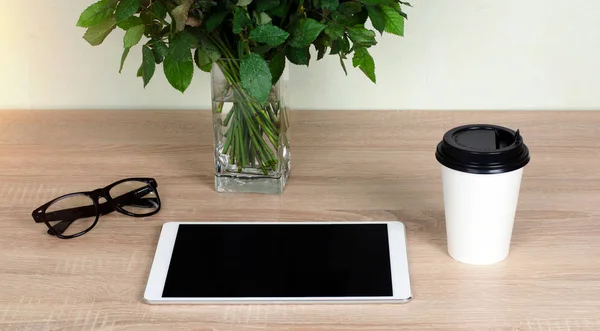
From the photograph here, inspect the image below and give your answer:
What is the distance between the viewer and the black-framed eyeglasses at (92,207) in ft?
3.82

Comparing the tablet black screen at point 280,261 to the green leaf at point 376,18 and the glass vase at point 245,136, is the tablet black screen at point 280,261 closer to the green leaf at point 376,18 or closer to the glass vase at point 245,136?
the glass vase at point 245,136

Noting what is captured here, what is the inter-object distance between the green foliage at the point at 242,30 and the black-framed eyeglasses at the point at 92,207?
0.19 m

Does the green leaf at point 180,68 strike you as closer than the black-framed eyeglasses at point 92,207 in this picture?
Yes

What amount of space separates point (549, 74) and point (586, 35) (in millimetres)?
89

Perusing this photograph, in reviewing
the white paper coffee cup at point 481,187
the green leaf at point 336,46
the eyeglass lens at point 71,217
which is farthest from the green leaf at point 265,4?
the eyeglass lens at point 71,217

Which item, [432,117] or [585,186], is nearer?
[585,186]

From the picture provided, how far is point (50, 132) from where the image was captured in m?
1.46

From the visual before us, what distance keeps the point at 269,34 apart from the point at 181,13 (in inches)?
4.2

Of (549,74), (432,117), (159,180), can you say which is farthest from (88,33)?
(549,74)

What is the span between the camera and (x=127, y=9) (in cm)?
102

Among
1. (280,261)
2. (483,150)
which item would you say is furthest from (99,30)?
(483,150)

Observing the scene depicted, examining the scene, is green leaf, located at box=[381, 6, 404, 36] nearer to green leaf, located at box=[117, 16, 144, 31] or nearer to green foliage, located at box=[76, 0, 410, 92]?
green foliage, located at box=[76, 0, 410, 92]

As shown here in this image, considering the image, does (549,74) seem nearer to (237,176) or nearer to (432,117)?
(432,117)

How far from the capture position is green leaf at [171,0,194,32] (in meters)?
1.02
